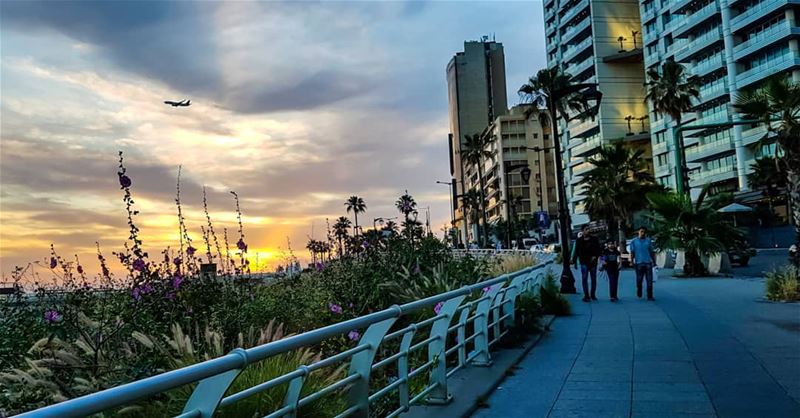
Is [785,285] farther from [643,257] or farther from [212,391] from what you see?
[212,391]

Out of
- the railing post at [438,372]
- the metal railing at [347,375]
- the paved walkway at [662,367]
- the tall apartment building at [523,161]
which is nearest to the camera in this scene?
the metal railing at [347,375]

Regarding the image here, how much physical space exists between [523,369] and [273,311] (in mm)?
3109

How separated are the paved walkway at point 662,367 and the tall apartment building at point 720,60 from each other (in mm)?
49309

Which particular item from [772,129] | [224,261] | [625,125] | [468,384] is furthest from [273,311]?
[625,125]

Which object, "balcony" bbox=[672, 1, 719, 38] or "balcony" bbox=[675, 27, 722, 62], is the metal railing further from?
"balcony" bbox=[672, 1, 719, 38]

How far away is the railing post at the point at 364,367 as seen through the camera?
4.65 meters

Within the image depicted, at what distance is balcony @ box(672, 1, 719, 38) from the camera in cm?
6831

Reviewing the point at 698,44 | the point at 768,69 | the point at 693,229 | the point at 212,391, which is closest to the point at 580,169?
the point at 698,44

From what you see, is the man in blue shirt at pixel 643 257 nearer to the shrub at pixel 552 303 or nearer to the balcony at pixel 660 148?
the shrub at pixel 552 303

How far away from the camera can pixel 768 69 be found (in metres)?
60.8

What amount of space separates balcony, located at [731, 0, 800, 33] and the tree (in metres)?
42.8

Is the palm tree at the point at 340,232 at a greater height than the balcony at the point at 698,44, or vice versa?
the balcony at the point at 698,44

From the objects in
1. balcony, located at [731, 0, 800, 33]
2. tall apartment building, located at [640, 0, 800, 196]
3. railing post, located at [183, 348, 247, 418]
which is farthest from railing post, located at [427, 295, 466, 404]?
balcony, located at [731, 0, 800, 33]

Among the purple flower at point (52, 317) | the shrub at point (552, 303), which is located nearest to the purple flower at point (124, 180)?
the purple flower at point (52, 317)
